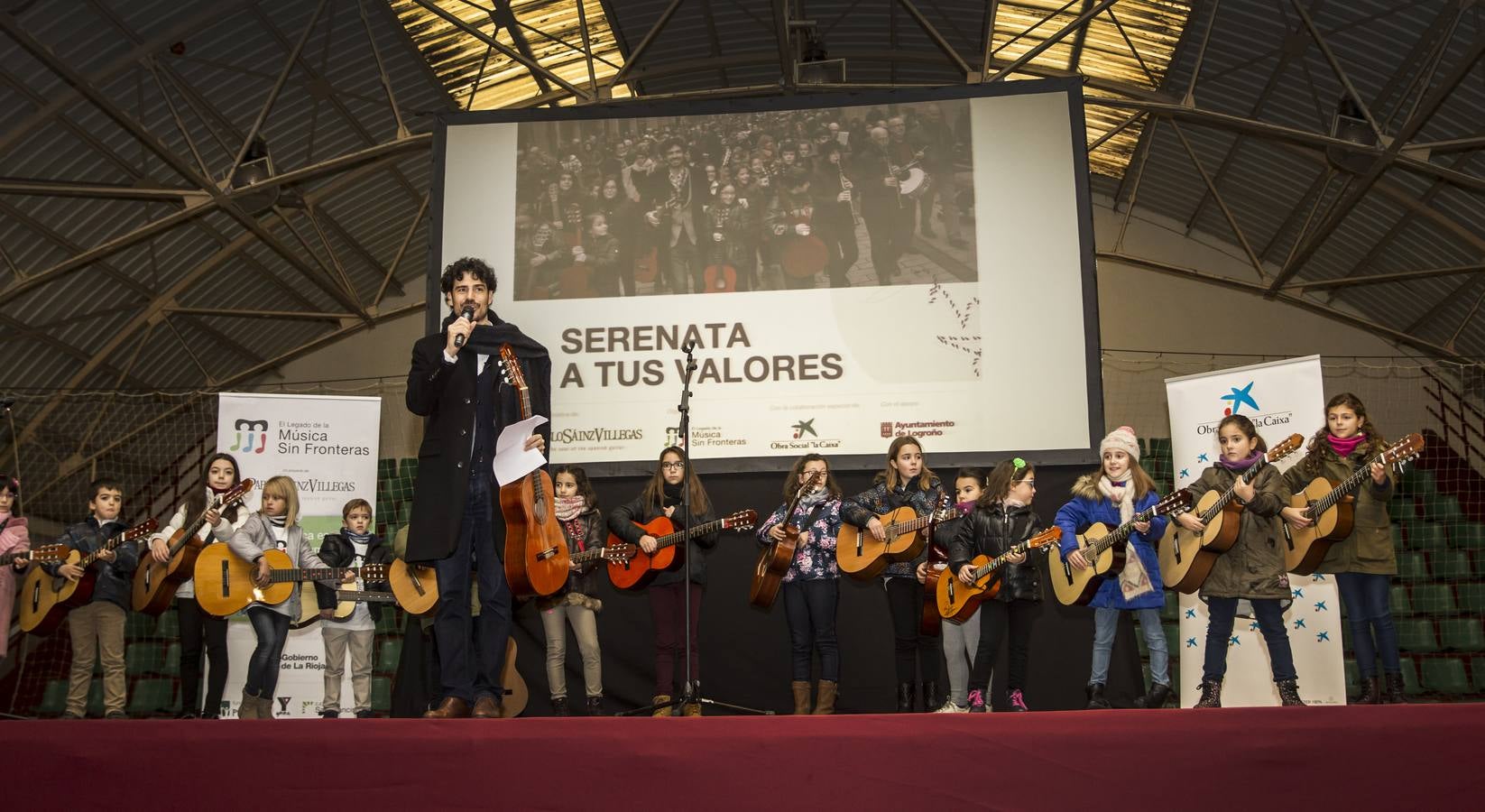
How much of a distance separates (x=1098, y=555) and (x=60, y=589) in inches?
229

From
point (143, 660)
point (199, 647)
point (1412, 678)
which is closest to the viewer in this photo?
point (199, 647)

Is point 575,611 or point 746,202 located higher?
point 746,202

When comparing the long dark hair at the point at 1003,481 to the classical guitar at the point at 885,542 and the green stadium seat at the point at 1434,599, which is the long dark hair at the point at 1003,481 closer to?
the classical guitar at the point at 885,542

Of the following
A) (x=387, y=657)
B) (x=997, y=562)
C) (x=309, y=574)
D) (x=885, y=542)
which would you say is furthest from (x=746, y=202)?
(x=387, y=657)

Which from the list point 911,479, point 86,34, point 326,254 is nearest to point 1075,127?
point 911,479

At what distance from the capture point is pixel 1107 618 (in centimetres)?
607

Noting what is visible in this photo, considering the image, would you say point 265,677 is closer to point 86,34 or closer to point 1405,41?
point 86,34

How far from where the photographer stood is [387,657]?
34.1 feet

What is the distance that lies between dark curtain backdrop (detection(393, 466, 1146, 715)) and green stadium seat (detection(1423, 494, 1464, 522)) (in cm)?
514

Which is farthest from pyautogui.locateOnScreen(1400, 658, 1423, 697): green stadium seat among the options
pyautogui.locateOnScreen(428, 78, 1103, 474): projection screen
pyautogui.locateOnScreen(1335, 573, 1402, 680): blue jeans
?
pyautogui.locateOnScreen(1335, 573, 1402, 680): blue jeans

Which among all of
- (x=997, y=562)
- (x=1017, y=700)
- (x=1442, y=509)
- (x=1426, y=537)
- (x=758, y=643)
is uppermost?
(x=1442, y=509)

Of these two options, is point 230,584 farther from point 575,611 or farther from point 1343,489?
point 1343,489

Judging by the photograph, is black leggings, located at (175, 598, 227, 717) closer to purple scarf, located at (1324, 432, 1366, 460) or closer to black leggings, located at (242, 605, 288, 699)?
black leggings, located at (242, 605, 288, 699)

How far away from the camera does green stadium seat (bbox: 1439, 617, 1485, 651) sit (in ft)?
32.7
